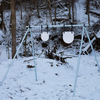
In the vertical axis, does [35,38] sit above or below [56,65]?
above

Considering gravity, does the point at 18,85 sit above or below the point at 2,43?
below

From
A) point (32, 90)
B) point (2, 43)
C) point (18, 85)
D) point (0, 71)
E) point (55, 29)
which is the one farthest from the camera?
point (55, 29)

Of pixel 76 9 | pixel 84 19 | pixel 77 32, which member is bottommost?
pixel 77 32

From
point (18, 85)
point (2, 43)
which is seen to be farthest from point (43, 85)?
point (2, 43)

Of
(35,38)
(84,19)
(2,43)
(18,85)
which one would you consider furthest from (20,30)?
(18,85)

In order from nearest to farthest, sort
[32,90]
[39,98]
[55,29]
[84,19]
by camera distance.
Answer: [39,98] → [32,90] → [55,29] → [84,19]

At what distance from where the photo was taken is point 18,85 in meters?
4.29

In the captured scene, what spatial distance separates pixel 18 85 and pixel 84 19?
16.7m

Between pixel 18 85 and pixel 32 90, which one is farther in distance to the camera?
pixel 18 85

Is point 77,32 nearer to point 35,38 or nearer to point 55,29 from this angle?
point 55,29

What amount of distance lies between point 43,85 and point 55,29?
43.9ft

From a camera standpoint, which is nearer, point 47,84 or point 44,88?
point 44,88

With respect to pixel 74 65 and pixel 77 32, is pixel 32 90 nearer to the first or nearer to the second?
pixel 74 65

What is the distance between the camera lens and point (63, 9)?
21.3 m
